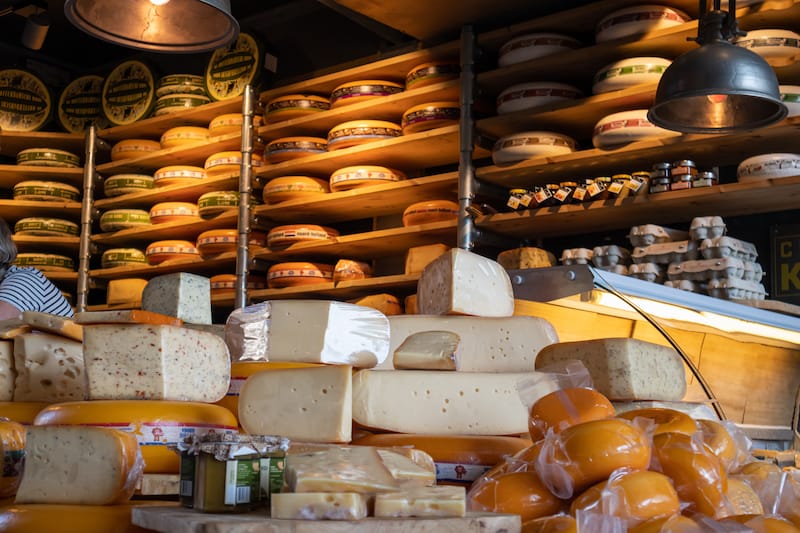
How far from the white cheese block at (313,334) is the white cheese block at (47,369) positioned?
1.03 ft

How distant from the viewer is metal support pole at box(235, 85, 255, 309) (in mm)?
4488

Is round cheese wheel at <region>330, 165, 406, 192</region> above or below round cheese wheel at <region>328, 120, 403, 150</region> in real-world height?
below

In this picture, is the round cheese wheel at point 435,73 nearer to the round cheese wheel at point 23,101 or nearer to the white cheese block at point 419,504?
the round cheese wheel at point 23,101

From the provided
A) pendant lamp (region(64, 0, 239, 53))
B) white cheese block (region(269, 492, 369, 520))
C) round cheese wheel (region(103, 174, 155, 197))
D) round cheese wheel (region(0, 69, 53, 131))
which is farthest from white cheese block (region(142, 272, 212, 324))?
round cheese wheel (region(0, 69, 53, 131))

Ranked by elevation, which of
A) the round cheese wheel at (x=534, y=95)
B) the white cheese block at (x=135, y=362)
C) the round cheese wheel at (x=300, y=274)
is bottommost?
the white cheese block at (x=135, y=362)

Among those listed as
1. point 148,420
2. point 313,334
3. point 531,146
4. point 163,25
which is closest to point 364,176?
point 531,146

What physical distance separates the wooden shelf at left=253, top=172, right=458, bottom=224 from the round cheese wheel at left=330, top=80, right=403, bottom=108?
454mm

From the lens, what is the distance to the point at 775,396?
8.90 ft

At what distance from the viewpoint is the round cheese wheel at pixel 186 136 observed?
16.3 feet

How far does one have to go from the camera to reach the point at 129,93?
5.41 meters

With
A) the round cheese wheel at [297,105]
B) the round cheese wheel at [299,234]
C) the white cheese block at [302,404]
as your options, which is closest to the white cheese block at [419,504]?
the white cheese block at [302,404]

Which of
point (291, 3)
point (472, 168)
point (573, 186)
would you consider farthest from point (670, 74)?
point (291, 3)

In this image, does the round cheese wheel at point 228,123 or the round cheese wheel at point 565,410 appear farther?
the round cheese wheel at point 228,123

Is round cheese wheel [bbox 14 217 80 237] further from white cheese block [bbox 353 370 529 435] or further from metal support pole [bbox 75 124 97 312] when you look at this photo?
white cheese block [bbox 353 370 529 435]
